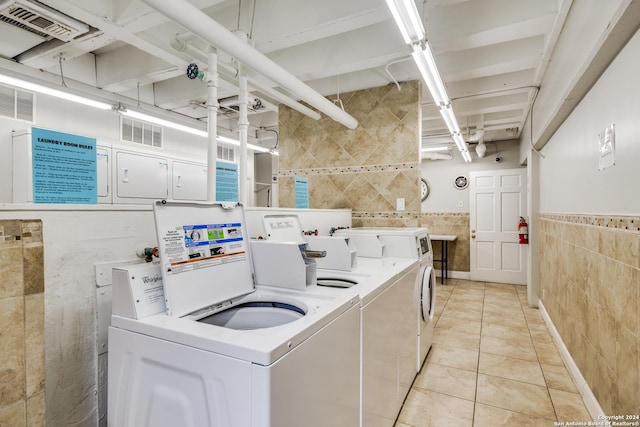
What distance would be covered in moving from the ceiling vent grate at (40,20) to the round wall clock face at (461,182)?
6.39m

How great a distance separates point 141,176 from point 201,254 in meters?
1.94

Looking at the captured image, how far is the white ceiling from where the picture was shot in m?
2.34

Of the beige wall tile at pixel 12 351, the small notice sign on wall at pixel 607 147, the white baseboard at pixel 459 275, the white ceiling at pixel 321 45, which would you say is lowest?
the white baseboard at pixel 459 275

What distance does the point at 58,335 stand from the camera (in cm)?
121

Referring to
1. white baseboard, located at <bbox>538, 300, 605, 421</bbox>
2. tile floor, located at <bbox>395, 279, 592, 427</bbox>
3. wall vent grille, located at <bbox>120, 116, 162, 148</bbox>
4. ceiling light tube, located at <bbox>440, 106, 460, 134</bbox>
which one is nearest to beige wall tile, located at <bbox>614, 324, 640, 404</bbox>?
white baseboard, located at <bbox>538, 300, 605, 421</bbox>

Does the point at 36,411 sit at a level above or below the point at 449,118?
below

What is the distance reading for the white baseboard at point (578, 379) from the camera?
81.7 inches

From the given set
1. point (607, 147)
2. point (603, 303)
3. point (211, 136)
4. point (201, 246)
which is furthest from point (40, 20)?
point (603, 303)

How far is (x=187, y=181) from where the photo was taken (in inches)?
129

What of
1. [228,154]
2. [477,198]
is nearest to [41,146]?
[228,154]

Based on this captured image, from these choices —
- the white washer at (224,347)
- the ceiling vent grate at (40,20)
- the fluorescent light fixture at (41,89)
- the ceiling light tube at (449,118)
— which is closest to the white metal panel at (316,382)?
the white washer at (224,347)

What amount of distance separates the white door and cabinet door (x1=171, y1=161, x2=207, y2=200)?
500 cm

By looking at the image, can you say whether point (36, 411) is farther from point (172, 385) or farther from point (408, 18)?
point (408, 18)

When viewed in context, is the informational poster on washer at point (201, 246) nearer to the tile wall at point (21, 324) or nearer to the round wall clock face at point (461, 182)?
the tile wall at point (21, 324)
